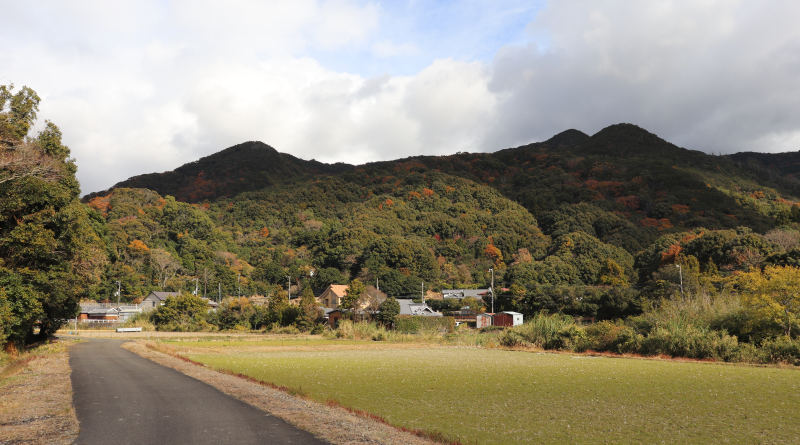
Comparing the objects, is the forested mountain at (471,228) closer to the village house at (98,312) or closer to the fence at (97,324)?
the village house at (98,312)

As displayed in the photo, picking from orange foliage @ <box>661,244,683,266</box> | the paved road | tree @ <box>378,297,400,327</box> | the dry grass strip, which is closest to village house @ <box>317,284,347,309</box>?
tree @ <box>378,297,400,327</box>

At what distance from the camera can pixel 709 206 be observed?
11056 centimetres

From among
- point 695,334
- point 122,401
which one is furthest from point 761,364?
point 122,401

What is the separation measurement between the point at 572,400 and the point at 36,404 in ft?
43.8

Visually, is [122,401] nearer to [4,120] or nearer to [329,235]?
[4,120]

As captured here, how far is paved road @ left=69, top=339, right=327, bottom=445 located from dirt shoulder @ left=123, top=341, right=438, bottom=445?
32cm

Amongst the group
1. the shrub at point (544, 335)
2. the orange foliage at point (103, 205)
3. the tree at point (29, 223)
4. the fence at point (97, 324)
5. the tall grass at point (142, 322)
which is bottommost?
the fence at point (97, 324)

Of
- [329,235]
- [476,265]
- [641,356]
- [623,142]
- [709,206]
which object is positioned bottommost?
[641,356]

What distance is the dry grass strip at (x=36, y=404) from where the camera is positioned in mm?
8836

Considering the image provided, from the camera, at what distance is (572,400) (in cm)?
1262

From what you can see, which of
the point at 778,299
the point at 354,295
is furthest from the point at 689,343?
the point at 354,295

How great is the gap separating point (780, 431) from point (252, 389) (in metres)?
12.6

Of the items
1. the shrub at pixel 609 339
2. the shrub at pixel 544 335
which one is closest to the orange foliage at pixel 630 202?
the shrub at pixel 544 335

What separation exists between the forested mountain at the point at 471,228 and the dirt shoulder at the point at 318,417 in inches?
1439
